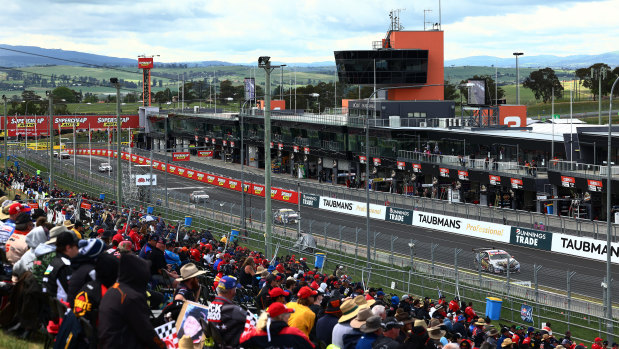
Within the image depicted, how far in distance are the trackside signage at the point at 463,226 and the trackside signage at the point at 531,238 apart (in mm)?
763

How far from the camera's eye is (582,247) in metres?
35.8

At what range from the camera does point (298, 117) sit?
91.7 m

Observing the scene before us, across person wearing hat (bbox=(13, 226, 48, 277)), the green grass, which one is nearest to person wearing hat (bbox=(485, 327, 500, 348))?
person wearing hat (bbox=(13, 226, 48, 277))

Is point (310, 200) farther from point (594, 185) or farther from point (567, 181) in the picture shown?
point (594, 185)

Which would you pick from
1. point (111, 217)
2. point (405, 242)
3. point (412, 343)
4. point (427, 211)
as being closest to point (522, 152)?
point (427, 211)

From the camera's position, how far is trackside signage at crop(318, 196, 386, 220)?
52234mm

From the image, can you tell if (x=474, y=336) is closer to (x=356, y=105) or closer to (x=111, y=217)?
(x=111, y=217)

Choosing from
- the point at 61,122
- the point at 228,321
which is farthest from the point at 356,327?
the point at 61,122

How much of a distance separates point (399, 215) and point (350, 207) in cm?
538

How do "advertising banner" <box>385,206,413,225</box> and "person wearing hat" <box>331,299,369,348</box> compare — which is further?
"advertising banner" <box>385,206,413,225</box>

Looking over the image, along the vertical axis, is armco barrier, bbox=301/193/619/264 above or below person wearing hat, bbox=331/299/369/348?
below

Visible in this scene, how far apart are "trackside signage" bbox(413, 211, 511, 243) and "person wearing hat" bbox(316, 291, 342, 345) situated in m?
33.1

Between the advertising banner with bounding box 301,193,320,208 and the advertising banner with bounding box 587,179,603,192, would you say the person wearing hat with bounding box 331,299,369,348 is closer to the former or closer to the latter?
the advertising banner with bounding box 587,179,603,192

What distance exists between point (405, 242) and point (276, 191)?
26.6 meters
